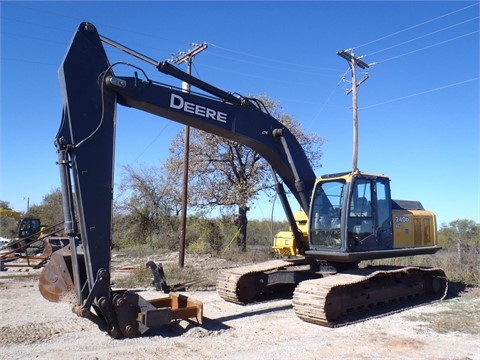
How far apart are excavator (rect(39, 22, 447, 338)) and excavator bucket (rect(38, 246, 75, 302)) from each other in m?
0.01

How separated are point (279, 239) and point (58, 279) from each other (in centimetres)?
478

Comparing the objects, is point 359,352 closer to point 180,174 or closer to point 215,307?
point 215,307

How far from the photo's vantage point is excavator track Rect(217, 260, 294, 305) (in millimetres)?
9297

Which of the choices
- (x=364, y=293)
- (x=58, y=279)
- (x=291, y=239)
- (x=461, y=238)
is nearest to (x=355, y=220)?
(x=364, y=293)

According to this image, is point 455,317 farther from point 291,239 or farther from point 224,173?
point 224,173

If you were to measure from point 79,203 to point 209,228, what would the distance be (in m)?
18.4

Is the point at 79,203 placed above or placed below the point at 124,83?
below

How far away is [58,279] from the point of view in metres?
6.70

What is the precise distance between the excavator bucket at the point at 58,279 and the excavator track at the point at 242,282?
3.62 meters

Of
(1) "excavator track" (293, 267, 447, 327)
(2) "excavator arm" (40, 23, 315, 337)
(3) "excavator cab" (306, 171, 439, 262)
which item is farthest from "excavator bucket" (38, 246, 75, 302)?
(3) "excavator cab" (306, 171, 439, 262)

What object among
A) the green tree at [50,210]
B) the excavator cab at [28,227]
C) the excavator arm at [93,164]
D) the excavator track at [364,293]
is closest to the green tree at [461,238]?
the excavator track at [364,293]

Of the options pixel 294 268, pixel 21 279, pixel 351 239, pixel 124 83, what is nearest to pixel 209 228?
pixel 21 279

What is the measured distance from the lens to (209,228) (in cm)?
2458

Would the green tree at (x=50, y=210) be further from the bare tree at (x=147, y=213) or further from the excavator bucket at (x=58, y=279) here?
the excavator bucket at (x=58, y=279)
